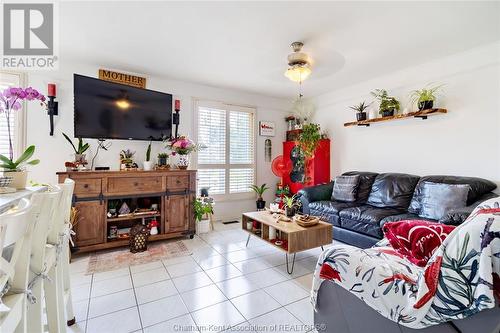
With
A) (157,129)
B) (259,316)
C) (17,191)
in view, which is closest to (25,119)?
(157,129)

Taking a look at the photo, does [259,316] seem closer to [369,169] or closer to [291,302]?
[291,302]

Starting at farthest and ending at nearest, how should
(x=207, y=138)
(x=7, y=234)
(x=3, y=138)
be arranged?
(x=207, y=138), (x=3, y=138), (x=7, y=234)

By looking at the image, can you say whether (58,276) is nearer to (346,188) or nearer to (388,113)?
(346,188)

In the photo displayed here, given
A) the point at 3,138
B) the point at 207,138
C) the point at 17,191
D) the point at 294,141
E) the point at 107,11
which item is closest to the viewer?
the point at 17,191

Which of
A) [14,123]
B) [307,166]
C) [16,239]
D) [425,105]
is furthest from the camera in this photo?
[307,166]

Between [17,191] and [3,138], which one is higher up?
[3,138]

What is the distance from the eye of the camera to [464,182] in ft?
8.42

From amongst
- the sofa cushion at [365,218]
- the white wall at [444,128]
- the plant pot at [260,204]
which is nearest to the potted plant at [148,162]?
the plant pot at [260,204]

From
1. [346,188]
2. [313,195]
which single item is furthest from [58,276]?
[346,188]

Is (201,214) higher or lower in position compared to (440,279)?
lower

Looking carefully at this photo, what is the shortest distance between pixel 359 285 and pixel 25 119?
397cm

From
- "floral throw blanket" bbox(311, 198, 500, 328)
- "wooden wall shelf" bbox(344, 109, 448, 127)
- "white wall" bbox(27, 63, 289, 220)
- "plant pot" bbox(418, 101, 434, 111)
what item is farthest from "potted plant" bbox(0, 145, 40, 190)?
"plant pot" bbox(418, 101, 434, 111)

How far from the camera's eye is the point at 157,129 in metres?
3.57

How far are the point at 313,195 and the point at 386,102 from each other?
69.5 inches
